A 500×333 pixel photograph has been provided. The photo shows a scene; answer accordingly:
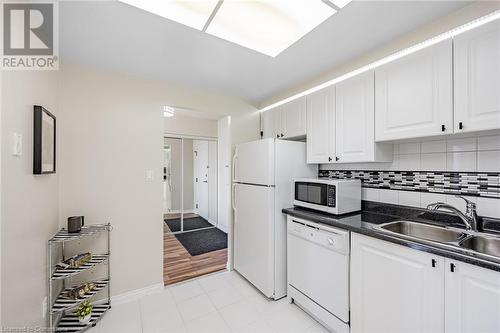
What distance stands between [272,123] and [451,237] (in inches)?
82.2

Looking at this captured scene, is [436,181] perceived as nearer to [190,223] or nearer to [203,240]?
[203,240]

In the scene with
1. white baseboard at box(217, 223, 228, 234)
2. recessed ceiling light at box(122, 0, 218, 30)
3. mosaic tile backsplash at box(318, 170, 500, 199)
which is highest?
recessed ceiling light at box(122, 0, 218, 30)

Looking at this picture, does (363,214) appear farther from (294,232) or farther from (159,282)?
(159,282)

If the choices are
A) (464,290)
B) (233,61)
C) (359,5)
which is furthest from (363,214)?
(233,61)

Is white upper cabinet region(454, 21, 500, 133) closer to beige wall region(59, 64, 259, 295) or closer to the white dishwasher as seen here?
the white dishwasher

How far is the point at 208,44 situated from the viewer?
173cm

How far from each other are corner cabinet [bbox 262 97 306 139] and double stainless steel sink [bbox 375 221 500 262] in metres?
1.27

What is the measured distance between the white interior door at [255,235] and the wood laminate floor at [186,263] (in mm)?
409

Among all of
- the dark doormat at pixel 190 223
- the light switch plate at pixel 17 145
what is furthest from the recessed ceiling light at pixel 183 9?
the dark doormat at pixel 190 223

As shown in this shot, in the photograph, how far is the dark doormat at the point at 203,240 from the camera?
355 cm

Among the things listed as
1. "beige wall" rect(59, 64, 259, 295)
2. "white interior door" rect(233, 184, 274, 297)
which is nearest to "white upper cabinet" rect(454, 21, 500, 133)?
"white interior door" rect(233, 184, 274, 297)

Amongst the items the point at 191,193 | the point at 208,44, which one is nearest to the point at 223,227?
the point at 191,193

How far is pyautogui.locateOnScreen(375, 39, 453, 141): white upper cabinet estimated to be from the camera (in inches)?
55.4

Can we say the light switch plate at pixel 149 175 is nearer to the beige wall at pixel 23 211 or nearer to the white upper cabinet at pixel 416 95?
the beige wall at pixel 23 211
